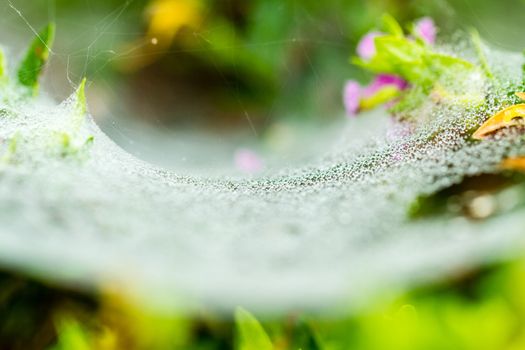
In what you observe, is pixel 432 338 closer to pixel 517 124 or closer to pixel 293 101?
pixel 517 124

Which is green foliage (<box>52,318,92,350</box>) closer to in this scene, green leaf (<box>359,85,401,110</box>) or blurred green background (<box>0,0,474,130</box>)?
blurred green background (<box>0,0,474,130</box>)

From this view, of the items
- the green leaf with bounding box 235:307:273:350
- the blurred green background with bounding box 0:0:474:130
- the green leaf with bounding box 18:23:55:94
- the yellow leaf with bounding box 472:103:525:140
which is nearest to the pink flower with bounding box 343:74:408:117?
the yellow leaf with bounding box 472:103:525:140

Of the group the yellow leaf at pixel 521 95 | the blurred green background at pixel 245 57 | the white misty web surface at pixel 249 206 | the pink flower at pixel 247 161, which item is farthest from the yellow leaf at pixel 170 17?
the yellow leaf at pixel 521 95

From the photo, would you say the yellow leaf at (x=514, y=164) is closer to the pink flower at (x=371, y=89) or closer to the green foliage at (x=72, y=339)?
the pink flower at (x=371, y=89)

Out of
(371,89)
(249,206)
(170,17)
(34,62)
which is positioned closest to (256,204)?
(249,206)

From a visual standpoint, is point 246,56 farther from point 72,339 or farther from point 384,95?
point 72,339

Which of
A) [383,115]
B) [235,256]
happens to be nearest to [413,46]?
[383,115]
